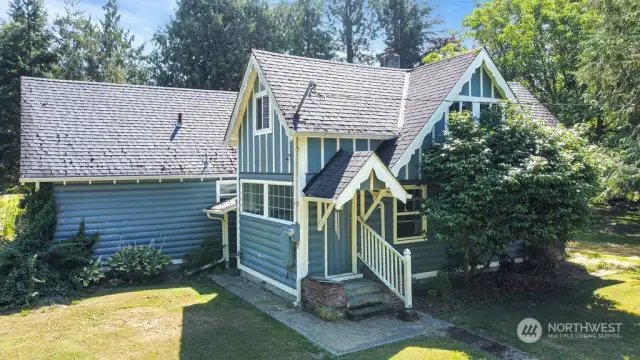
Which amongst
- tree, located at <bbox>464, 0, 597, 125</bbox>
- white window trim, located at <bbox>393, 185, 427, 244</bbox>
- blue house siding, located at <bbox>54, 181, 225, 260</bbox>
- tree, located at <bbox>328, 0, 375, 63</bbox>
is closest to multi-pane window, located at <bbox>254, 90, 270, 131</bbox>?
blue house siding, located at <bbox>54, 181, 225, 260</bbox>

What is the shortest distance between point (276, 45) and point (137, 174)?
2617 centimetres

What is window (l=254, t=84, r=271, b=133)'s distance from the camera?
11258 mm

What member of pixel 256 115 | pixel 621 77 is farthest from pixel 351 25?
pixel 256 115

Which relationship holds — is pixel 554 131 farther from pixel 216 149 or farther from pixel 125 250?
pixel 125 250

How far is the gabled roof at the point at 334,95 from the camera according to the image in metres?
10.0

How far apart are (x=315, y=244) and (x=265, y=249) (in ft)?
6.97

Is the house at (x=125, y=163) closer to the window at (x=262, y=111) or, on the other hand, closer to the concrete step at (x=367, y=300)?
the window at (x=262, y=111)

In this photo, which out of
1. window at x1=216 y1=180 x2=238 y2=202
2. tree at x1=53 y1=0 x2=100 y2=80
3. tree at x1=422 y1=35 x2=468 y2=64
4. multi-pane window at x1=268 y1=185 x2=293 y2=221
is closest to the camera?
multi-pane window at x1=268 y1=185 x2=293 y2=221

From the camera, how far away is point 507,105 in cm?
1098

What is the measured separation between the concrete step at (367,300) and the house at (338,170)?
47mm

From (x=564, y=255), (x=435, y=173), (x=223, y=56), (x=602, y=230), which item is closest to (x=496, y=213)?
(x=435, y=173)

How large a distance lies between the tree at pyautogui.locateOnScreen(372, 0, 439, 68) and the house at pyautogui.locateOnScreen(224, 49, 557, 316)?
30.2m

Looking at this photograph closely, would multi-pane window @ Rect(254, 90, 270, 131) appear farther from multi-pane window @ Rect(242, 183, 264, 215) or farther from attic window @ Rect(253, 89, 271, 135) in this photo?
multi-pane window @ Rect(242, 183, 264, 215)

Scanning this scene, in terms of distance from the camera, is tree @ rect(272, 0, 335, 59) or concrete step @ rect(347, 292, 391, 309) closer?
concrete step @ rect(347, 292, 391, 309)
